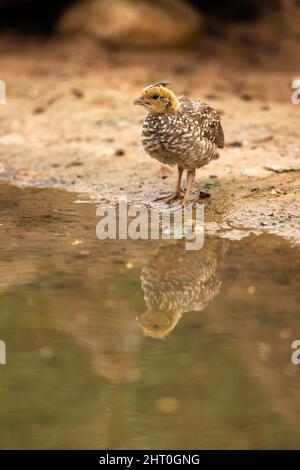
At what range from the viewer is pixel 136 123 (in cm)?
1084

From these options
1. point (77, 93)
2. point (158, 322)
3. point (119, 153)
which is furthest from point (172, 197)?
point (77, 93)

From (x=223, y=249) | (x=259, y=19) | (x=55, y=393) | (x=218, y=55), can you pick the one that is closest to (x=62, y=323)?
(x=55, y=393)

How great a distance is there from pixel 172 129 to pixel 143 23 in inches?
242

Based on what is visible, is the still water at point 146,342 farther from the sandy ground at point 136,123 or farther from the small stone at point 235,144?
the small stone at point 235,144

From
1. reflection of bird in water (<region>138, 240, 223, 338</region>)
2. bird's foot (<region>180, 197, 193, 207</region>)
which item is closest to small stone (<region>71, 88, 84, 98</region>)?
bird's foot (<region>180, 197, 193, 207</region>)

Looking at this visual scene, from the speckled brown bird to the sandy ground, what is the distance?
526mm

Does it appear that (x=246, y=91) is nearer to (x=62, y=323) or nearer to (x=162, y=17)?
(x=162, y=17)

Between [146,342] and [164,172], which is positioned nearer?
[146,342]

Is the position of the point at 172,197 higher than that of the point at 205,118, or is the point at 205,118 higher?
the point at 205,118

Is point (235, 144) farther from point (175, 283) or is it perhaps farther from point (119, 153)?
point (175, 283)

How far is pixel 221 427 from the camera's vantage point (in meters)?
4.14

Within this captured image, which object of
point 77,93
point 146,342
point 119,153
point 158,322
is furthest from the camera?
point 77,93

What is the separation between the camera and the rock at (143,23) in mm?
13547

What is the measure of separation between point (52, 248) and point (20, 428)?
3.06 m
